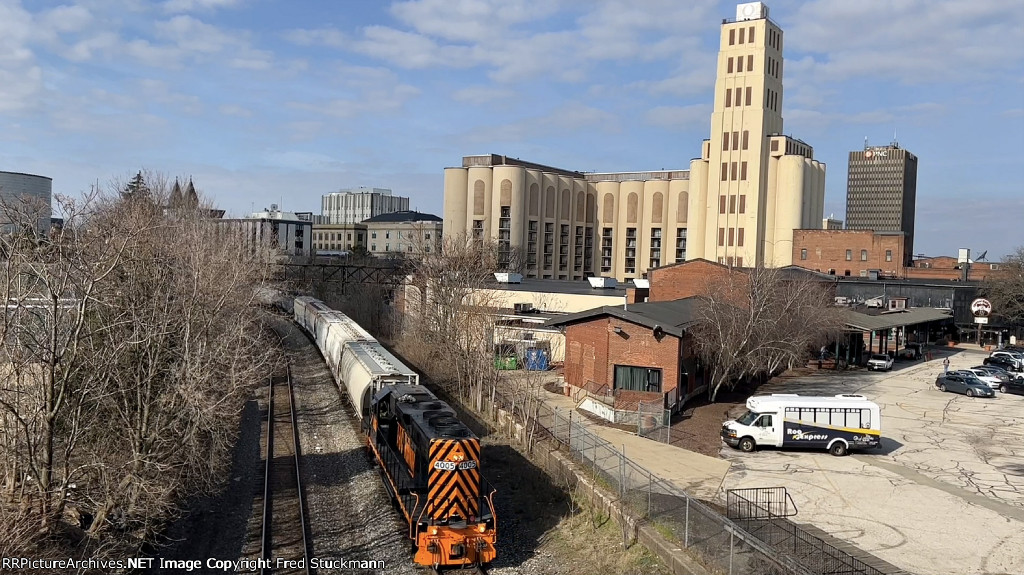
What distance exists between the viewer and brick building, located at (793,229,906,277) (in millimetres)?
93125

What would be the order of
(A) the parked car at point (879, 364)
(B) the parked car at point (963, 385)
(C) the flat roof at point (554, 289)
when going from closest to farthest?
(B) the parked car at point (963, 385), (A) the parked car at point (879, 364), (C) the flat roof at point (554, 289)

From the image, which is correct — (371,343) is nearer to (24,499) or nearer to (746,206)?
(24,499)

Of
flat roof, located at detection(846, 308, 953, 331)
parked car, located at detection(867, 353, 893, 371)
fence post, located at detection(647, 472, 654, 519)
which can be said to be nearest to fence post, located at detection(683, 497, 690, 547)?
fence post, located at detection(647, 472, 654, 519)

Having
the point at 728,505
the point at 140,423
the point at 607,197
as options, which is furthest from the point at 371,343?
the point at 607,197

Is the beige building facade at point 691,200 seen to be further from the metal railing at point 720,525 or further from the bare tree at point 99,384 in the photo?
the bare tree at point 99,384

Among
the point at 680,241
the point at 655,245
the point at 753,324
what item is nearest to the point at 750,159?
the point at 680,241

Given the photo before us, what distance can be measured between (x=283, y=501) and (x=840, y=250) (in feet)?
289

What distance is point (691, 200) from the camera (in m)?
96.3

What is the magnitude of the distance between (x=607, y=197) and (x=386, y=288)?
5795cm

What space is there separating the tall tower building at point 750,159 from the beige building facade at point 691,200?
4.9 inches

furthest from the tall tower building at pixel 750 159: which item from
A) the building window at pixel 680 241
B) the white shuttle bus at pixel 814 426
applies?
the white shuttle bus at pixel 814 426

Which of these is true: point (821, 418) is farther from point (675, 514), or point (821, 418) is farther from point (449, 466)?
point (449, 466)

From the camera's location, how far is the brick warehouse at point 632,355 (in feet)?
110

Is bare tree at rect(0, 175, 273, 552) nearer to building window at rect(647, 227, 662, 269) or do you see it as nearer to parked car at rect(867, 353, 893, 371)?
parked car at rect(867, 353, 893, 371)
